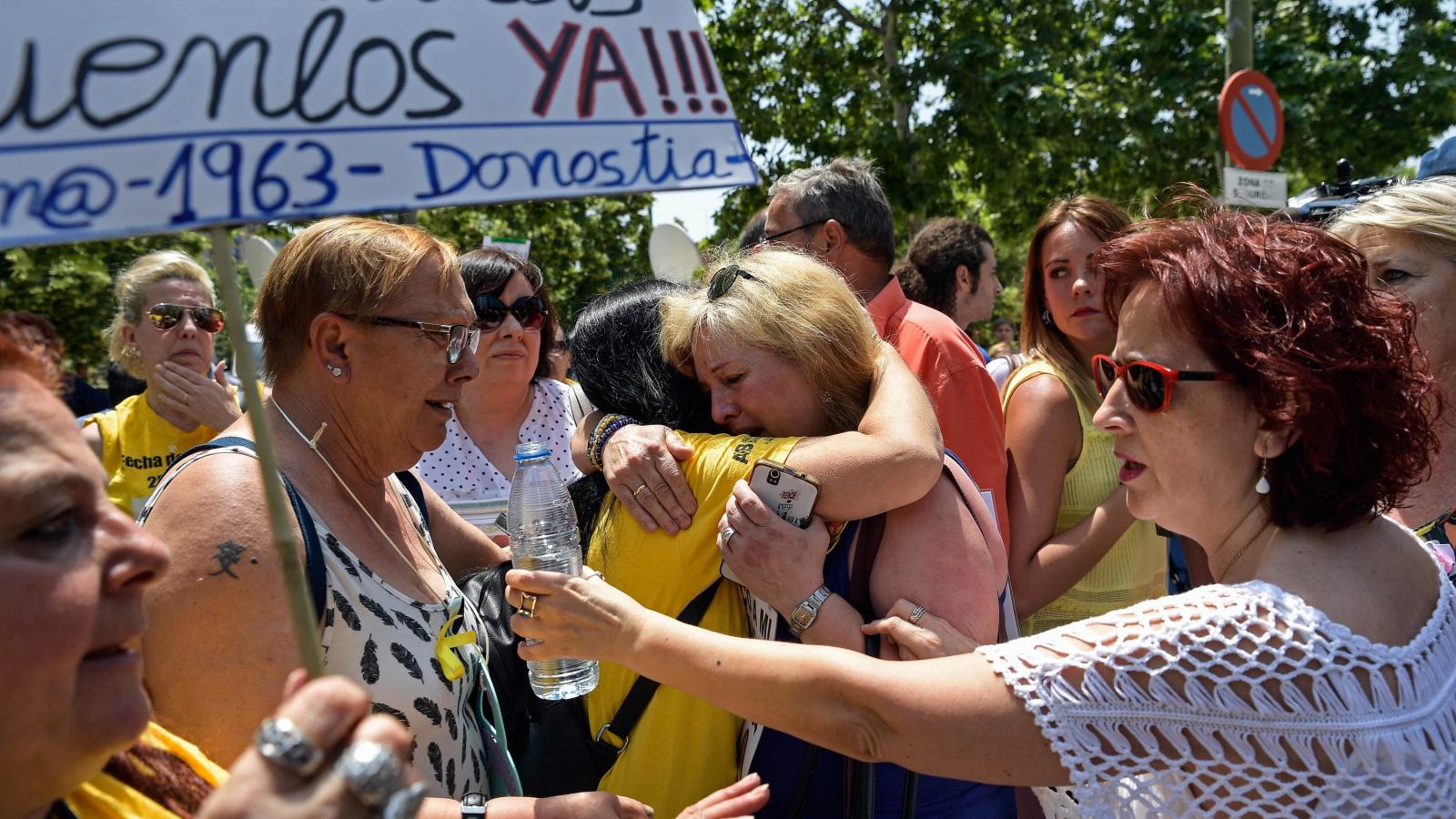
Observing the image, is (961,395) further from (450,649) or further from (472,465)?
(450,649)

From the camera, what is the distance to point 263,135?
4.17 feet

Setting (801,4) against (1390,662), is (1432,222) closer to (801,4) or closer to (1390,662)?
(1390,662)

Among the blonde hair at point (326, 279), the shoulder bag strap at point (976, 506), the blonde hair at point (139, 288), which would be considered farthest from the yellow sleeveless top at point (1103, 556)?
the blonde hair at point (139, 288)

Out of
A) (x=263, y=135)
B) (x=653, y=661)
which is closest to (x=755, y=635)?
(x=653, y=661)

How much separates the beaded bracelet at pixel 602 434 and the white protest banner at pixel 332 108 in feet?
2.75

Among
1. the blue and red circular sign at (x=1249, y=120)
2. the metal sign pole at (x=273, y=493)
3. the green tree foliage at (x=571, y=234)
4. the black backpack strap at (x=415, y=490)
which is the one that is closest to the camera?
the metal sign pole at (x=273, y=493)

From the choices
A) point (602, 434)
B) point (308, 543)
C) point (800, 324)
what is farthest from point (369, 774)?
point (800, 324)

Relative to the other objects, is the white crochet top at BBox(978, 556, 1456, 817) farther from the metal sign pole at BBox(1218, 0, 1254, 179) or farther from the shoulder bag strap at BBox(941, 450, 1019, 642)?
the metal sign pole at BBox(1218, 0, 1254, 179)

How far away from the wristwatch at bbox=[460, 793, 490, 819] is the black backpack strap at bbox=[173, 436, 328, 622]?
1.39 feet

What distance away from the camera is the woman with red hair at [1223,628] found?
5.31 ft

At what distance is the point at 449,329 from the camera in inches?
91.3

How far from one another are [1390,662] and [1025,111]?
32.7ft

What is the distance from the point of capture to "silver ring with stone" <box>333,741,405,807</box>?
40.8 inches

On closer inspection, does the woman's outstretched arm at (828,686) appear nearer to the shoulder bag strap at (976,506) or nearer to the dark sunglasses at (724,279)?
the shoulder bag strap at (976,506)
